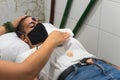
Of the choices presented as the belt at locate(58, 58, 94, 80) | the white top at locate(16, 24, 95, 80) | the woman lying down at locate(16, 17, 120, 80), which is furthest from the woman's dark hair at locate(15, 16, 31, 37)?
the belt at locate(58, 58, 94, 80)

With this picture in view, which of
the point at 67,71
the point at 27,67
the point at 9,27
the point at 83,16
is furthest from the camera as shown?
the point at 83,16

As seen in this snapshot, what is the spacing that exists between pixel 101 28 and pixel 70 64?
21.1 inches

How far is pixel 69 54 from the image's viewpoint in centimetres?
156

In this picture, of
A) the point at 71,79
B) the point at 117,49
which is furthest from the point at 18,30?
the point at 117,49

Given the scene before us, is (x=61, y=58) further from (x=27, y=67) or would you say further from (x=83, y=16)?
(x=83, y=16)

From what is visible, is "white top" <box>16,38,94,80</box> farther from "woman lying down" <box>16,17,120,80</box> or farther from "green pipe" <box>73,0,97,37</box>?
"green pipe" <box>73,0,97,37</box>

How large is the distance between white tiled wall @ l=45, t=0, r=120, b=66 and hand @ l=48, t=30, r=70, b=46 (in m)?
0.40

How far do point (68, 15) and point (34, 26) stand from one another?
0.59 metres

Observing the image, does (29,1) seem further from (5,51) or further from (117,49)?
(117,49)

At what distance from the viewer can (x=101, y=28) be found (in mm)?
1885

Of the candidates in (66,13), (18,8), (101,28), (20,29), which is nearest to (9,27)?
(20,29)

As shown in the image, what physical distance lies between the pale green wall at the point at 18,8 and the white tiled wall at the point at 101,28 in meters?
0.41

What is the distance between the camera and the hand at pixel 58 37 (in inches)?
56.0

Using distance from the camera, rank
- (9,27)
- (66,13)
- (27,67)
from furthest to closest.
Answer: (66,13) < (9,27) < (27,67)
